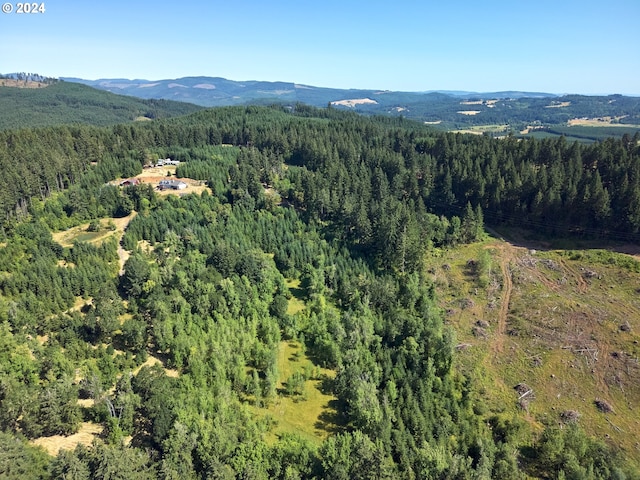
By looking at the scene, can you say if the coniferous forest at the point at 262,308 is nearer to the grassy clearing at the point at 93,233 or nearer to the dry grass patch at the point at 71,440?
the dry grass patch at the point at 71,440

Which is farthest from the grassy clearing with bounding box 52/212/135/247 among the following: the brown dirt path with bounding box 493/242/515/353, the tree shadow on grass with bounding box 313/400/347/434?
the brown dirt path with bounding box 493/242/515/353

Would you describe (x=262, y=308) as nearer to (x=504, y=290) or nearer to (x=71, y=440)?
(x=71, y=440)

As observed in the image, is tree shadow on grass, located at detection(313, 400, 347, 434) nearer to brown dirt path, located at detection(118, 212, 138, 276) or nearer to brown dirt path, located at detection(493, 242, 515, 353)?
brown dirt path, located at detection(493, 242, 515, 353)

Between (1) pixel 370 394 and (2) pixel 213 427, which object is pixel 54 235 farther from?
(1) pixel 370 394

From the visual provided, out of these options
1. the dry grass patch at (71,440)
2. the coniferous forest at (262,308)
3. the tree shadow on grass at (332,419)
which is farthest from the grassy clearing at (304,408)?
the dry grass patch at (71,440)

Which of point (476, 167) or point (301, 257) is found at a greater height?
point (476, 167)

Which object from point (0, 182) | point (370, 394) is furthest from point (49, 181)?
point (370, 394)
